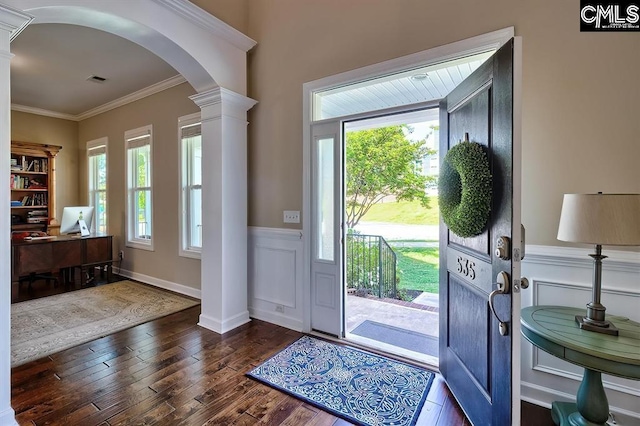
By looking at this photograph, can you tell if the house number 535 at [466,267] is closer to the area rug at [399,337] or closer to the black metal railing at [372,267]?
the area rug at [399,337]

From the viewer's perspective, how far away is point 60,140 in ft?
19.6

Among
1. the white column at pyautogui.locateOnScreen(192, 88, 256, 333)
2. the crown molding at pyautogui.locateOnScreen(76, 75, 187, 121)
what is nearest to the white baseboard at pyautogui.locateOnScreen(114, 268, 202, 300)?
the white column at pyautogui.locateOnScreen(192, 88, 256, 333)

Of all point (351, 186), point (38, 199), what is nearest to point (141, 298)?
point (38, 199)

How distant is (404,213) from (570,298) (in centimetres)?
514

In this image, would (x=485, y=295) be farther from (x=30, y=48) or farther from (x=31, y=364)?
(x=30, y=48)

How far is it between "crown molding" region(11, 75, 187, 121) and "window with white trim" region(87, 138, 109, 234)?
0.57 m

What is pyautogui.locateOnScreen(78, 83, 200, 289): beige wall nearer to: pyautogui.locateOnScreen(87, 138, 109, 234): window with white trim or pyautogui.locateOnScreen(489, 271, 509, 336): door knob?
pyautogui.locateOnScreen(87, 138, 109, 234): window with white trim

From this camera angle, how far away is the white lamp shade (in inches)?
54.7

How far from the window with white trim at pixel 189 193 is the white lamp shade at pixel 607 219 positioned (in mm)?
4085

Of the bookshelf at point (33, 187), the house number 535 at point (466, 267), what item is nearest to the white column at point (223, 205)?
the house number 535 at point (466, 267)

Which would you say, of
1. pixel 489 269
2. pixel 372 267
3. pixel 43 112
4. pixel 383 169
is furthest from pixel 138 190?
pixel 489 269

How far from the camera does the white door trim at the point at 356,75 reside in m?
2.11

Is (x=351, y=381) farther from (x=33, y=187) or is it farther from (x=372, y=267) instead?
(x=33, y=187)

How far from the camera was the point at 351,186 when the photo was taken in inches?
279
